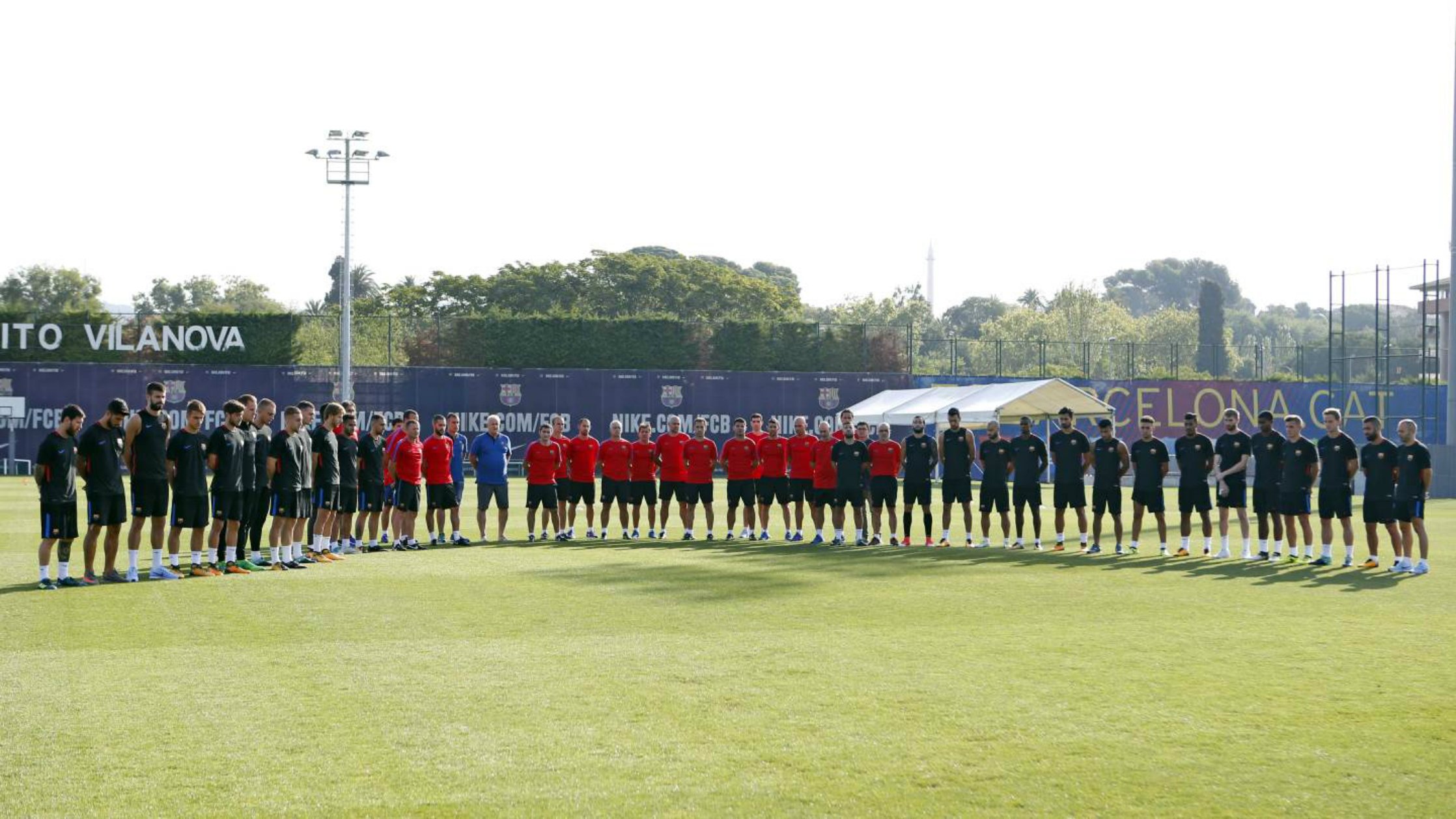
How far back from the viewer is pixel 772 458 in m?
20.2

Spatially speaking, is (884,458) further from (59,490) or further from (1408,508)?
(59,490)

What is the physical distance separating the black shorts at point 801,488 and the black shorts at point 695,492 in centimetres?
112

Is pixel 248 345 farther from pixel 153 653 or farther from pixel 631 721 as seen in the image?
pixel 631 721

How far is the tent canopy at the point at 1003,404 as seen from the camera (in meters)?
36.2

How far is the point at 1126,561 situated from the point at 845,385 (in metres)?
33.4

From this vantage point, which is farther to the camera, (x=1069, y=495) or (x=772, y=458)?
(x=772, y=458)

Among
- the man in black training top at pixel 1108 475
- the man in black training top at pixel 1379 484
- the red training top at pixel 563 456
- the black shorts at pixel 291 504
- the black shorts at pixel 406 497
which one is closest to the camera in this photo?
the black shorts at pixel 291 504

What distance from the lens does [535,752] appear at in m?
6.67

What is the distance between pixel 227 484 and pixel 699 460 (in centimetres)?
712

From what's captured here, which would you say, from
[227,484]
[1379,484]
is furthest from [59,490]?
[1379,484]

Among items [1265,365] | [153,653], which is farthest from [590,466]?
[1265,365]

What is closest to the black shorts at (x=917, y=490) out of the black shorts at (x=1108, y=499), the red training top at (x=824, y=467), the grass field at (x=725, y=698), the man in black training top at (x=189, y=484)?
the red training top at (x=824, y=467)

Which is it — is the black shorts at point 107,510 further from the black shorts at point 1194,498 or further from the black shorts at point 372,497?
the black shorts at point 1194,498

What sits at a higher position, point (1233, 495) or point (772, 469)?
point (772, 469)
